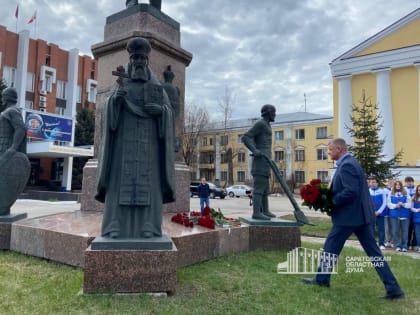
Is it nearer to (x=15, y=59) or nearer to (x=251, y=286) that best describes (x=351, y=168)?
(x=251, y=286)

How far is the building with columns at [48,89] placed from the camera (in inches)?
1202

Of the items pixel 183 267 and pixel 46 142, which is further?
pixel 46 142

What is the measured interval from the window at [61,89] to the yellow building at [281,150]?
18098 mm

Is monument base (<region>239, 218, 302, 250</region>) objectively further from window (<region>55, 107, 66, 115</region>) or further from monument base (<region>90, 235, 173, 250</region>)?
window (<region>55, 107, 66, 115</region>)

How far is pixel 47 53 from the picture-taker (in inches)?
1507

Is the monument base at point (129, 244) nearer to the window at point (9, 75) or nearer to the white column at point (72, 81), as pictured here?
the window at point (9, 75)

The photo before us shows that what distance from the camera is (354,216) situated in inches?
174

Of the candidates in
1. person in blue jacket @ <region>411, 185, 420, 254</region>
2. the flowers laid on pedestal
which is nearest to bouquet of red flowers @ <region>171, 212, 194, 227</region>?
the flowers laid on pedestal

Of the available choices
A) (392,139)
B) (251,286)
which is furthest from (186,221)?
(392,139)

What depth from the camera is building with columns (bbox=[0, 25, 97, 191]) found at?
3053 cm

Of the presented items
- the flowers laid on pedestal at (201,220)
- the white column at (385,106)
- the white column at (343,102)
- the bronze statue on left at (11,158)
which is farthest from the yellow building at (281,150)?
the bronze statue on left at (11,158)

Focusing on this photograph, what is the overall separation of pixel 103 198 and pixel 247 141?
339 centimetres

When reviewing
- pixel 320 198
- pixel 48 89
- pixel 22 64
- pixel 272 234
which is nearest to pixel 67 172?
pixel 48 89

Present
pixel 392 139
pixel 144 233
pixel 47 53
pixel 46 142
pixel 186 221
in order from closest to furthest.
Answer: pixel 144 233
pixel 186 221
pixel 392 139
pixel 46 142
pixel 47 53
